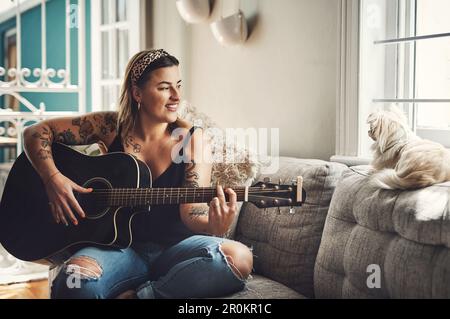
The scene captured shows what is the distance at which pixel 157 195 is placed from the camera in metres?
1.75

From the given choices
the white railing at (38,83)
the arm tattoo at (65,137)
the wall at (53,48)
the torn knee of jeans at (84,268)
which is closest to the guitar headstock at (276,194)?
the torn knee of jeans at (84,268)

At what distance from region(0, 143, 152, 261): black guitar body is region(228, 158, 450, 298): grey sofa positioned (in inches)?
16.7

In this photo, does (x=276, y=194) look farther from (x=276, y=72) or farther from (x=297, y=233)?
(x=276, y=72)

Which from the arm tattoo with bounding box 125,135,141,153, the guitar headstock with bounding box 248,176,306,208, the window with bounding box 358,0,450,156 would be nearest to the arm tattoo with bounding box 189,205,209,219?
the guitar headstock with bounding box 248,176,306,208

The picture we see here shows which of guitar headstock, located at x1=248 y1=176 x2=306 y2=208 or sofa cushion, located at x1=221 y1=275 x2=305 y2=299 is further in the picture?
guitar headstock, located at x1=248 y1=176 x2=306 y2=208

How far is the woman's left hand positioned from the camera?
1697mm

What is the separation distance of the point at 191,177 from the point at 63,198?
40 cm

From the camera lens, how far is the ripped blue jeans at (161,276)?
5.33 feet

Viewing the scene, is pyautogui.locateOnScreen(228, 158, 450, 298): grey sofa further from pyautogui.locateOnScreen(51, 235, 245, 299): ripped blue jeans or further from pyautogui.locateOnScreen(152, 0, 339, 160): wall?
pyautogui.locateOnScreen(152, 0, 339, 160): wall

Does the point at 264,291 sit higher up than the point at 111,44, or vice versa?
the point at 111,44

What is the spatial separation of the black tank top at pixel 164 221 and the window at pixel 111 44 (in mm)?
1750

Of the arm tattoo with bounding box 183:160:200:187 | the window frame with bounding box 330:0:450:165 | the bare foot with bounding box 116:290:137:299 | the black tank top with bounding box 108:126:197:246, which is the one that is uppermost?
the window frame with bounding box 330:0:450:165

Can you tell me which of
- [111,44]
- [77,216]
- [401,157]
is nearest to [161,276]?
[77,216]

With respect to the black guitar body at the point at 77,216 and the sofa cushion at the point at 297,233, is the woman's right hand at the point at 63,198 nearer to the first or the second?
the black guitar body at the point at 77,216
